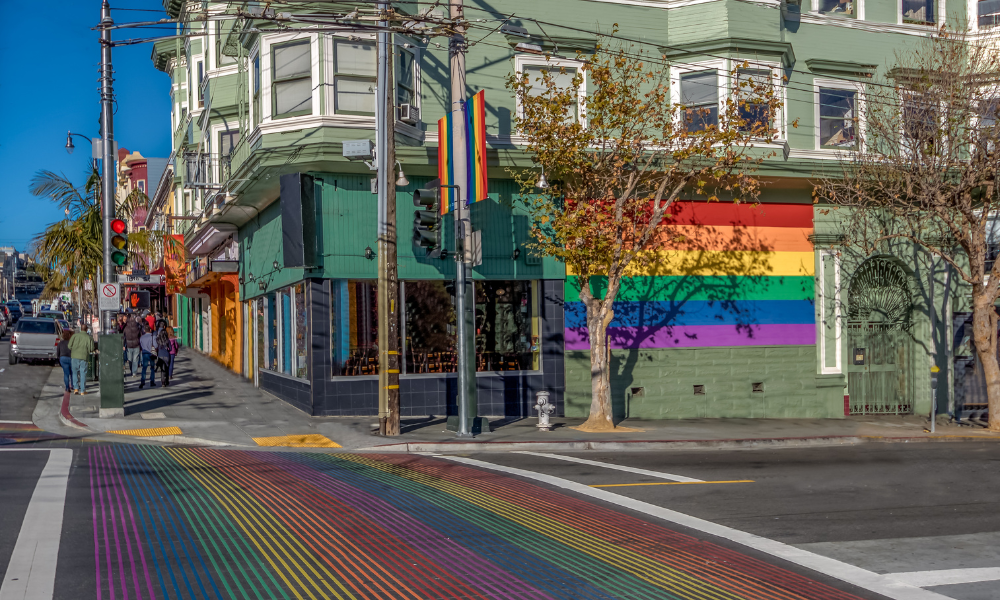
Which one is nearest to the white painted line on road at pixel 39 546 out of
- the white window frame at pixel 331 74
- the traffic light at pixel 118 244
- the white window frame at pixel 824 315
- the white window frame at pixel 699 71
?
the traffic light at pixel 118 244

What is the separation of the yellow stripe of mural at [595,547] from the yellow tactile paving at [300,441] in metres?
4.92

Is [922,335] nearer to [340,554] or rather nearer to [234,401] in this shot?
[234,401]

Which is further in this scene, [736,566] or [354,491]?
[354,491]

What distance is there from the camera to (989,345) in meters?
19.4

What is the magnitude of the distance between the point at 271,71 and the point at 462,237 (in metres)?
6.35

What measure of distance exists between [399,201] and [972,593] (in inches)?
567

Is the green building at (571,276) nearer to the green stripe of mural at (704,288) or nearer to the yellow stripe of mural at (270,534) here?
the green stripe of mural at (704,288)

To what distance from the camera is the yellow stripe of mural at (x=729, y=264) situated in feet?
67.3

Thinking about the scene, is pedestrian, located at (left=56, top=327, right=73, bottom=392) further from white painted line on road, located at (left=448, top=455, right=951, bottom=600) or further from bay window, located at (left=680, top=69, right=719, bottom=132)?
bay window, located at (left=680, top=69, right=719, bottom=132)

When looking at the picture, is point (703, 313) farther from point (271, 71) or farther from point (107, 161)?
point (107, 161)

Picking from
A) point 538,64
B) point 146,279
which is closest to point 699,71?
point 538,64

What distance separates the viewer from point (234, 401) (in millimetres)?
20578

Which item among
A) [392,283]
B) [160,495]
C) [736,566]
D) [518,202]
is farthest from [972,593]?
[518,202]

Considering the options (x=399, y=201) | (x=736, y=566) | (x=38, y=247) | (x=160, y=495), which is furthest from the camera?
(x=38, y=247)
